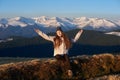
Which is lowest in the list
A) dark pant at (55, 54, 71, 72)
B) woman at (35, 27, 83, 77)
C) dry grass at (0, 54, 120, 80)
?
dry grass at (0, 54, 120, 80)

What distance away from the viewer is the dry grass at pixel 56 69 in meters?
23.1

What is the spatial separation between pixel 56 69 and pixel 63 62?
1.15 metres

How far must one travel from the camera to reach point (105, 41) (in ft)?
530

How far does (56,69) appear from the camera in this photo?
2434 cm

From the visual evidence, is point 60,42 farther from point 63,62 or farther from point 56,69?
point 56,69

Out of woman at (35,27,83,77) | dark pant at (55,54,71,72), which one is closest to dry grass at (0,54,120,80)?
dark pant at (55,54,71,72)

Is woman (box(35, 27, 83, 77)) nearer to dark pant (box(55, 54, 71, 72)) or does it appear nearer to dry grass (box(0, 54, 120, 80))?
dark pant (box(55, 54, 71, 72))

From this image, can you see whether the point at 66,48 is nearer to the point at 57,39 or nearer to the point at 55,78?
the point at 57,39

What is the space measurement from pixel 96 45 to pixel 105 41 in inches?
290

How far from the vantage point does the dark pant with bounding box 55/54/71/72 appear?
74.5 feet

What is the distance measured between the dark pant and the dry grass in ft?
1.03

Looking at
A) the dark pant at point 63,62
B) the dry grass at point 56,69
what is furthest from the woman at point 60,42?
the dry grass at point 56,69

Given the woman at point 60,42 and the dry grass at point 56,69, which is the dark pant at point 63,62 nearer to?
the woman at point 60,42

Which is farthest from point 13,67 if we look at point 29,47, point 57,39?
point 29,47
